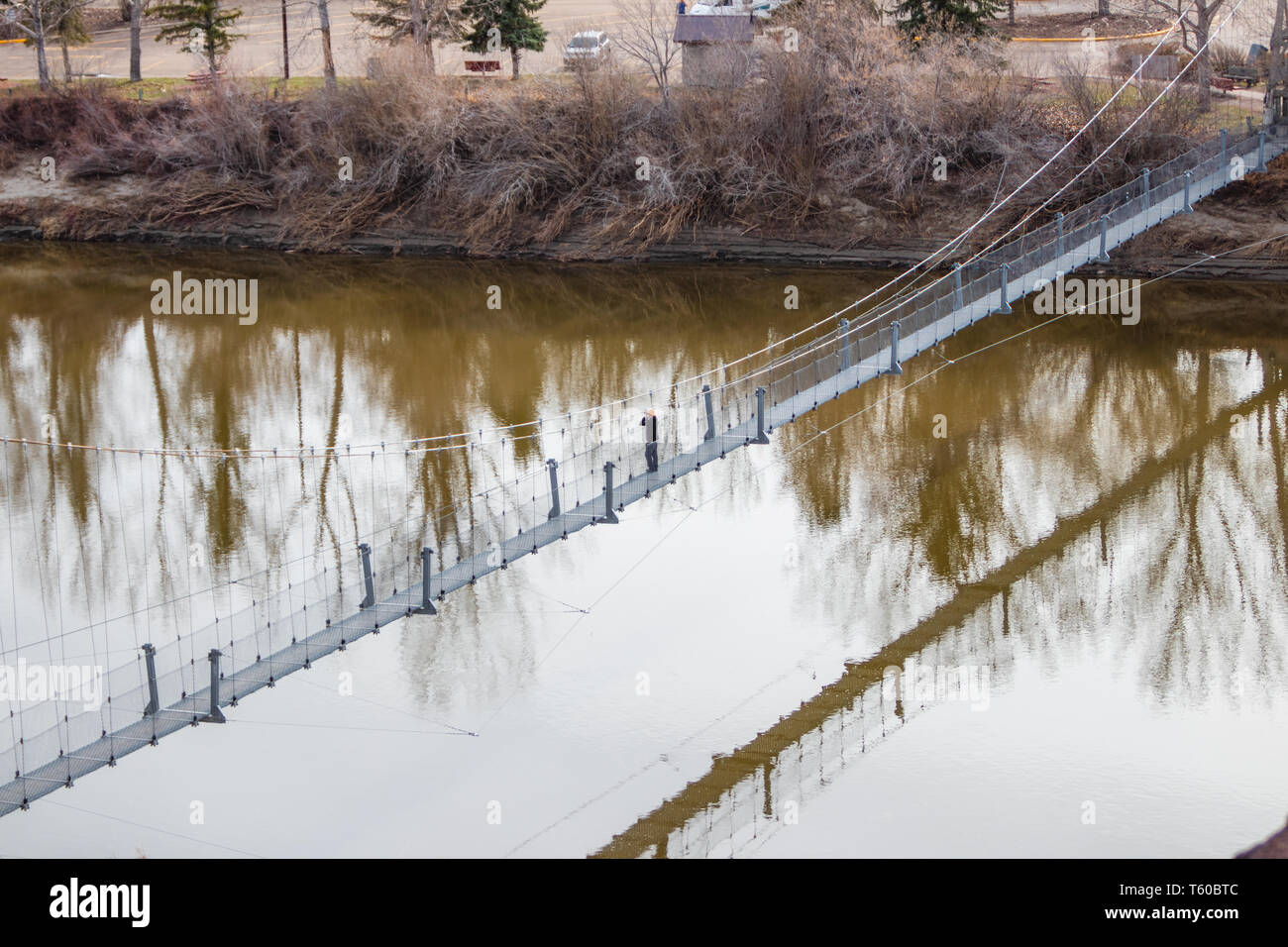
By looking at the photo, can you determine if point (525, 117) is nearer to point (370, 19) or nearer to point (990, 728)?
point (370, 19)

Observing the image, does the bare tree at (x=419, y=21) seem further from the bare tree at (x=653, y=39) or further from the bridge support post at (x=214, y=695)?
the bridge support post at (x=214, y=695)

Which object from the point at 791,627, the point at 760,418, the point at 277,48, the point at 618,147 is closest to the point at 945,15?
the point at 618,147

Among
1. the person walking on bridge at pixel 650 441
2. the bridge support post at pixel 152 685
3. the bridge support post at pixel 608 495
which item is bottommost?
the bridge support post at pixel 152 685

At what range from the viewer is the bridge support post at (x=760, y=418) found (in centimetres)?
2061

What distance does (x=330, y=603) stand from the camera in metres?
17.3

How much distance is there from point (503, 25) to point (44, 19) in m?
12.8

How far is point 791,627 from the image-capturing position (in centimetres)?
1973

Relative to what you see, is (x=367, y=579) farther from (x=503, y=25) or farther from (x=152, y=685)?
(x=503, y=25)

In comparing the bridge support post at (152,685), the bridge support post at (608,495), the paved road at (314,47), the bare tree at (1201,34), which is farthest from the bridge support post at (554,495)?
the paved road at (314,47)

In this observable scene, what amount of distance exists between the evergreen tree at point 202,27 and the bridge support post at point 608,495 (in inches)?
1117

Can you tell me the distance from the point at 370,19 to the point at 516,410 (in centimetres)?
1950

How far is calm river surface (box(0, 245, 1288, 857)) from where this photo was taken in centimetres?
1592

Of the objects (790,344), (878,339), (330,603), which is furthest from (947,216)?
(330,603)

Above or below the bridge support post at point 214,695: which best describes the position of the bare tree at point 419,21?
above
